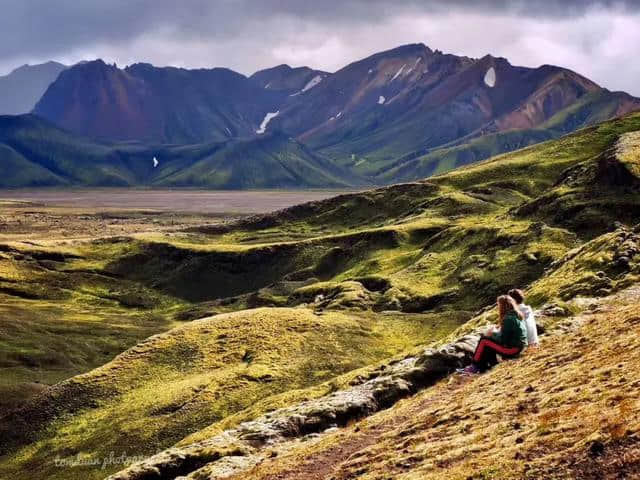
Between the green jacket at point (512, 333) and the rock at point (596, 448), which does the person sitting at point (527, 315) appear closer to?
the green jacket at point (512, 333)

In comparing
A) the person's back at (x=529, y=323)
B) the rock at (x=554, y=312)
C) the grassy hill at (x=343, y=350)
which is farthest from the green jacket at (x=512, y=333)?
the rock at (x=554, y=312)

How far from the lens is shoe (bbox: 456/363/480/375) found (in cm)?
3738

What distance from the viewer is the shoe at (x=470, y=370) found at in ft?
123

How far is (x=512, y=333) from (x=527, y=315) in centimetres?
182

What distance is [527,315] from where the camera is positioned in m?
36.9

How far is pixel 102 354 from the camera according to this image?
13512 cm

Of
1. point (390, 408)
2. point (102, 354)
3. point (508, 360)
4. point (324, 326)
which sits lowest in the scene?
point (102, 354)

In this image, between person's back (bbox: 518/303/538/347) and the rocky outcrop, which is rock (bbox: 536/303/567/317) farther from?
person's back (bbox: 518/303/538/347)

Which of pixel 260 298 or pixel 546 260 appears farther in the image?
pixel 260 298

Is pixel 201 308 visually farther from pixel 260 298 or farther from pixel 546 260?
pixel 546 260

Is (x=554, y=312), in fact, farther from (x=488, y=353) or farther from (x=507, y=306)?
(x=507, y=306)

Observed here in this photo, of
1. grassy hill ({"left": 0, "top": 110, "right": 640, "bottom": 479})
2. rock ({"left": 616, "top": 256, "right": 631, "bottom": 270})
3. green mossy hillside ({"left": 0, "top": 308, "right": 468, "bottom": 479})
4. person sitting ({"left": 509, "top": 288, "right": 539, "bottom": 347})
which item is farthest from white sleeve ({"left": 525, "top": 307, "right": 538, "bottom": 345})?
green mossy hillside ({"left": 0, "top": 308, "right": 468, "bottom": 479})

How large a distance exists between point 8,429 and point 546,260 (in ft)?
292

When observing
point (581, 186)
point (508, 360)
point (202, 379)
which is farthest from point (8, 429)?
point (581, 186)
